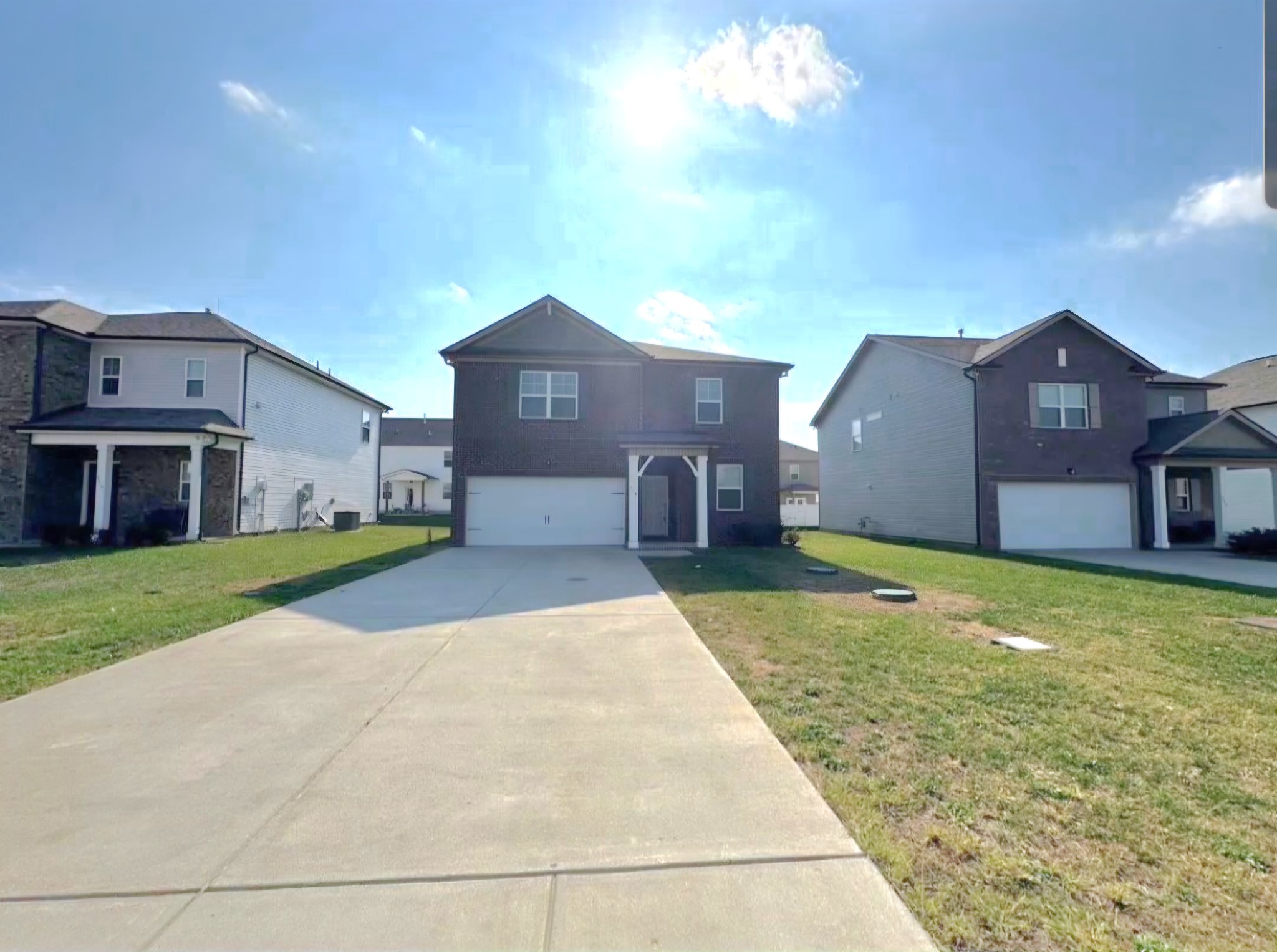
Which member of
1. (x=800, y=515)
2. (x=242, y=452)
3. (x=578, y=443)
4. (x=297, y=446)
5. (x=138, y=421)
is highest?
(x=138, y=421)

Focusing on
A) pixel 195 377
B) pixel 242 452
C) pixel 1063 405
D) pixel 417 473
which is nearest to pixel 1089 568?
pixel 1063 405

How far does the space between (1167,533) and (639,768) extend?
2198cm

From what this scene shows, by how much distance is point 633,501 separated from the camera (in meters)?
16.7

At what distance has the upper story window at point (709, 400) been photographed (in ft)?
60.8

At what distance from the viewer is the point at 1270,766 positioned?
11.8ft

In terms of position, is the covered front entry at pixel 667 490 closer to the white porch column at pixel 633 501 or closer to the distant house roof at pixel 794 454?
the white porch column at pixel 633 501

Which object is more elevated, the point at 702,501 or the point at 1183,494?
the point at 1183,494

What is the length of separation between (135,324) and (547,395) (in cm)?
1506

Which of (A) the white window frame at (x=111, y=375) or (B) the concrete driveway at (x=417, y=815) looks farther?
(A) the white window frame at (x=111, y=375)

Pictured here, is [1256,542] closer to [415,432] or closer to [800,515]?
[800,515]

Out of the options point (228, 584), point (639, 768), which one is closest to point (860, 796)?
point (639, 768)

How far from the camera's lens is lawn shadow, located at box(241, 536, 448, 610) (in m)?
9.17

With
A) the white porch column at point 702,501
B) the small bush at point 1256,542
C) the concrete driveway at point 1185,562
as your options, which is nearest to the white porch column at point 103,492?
the white porch column at point 702,501

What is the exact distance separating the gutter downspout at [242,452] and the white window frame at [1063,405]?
25.0 m
